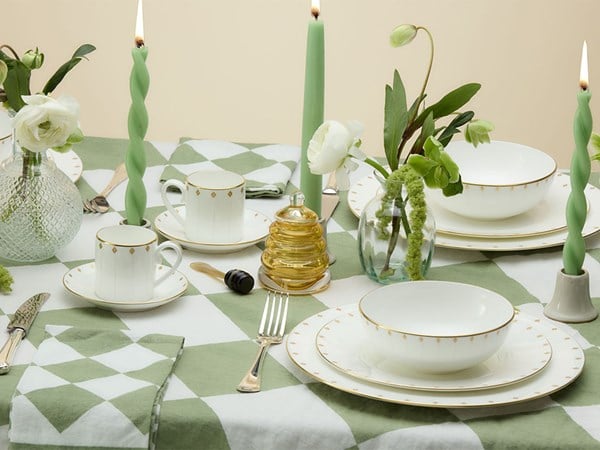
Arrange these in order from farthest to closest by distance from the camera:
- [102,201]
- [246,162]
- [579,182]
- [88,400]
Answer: [246,162], [102,201], [579,182], [88,400]

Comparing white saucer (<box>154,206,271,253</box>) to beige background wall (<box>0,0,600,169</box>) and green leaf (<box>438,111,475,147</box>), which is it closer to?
green leaf (<box>438,111,475,147</box>)

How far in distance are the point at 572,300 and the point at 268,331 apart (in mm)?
361

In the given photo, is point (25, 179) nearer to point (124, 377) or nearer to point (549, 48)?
point (124, 377)

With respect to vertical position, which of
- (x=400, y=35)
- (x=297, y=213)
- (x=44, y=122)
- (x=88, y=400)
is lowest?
(x=88, y=400)

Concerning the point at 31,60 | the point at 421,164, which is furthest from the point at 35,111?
the point at 421,164

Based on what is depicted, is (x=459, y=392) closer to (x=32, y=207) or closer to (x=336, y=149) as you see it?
(x=336, y=149)

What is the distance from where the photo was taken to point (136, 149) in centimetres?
151

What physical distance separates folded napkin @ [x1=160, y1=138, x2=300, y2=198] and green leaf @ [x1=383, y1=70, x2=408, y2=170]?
0.39m

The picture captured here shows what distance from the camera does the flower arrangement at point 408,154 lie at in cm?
133

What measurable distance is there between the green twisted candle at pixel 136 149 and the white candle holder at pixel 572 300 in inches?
22.2

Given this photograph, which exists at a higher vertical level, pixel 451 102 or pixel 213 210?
pixel 451 102

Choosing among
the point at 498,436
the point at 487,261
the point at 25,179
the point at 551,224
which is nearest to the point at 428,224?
the point at 487,261

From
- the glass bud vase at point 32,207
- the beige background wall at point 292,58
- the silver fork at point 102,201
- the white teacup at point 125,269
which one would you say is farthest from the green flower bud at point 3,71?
the beige background wall at point 292,58

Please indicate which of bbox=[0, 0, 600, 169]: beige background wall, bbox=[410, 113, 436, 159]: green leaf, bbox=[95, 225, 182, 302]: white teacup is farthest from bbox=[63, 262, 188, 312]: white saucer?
bbox=[0, 0, 600, 169]: beige background wall
